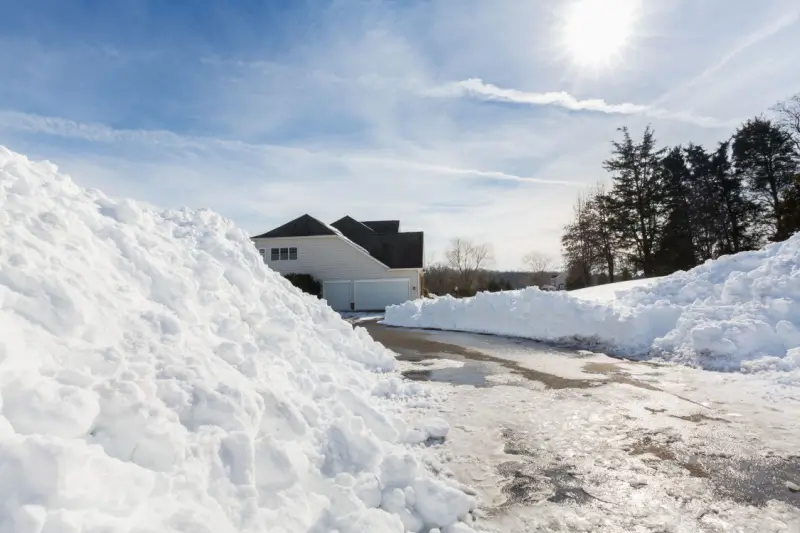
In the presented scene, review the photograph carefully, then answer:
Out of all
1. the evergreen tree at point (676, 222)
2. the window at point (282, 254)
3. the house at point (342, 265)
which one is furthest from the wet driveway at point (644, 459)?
the evergreen tree at point (676, 222)

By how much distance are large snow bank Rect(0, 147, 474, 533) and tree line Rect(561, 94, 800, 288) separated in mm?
27874

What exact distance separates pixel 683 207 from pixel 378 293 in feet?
67.8

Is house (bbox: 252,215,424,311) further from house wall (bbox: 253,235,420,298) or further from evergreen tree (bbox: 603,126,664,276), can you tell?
evergreen tree (bbox: 603,126,664,276)

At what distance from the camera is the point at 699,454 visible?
389cm

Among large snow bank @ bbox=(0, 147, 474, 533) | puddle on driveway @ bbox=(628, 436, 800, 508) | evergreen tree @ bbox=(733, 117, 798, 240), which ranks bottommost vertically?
puddle on driveway @ bbox=(628, 436, 800, 508)

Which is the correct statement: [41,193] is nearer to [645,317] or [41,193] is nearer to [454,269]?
[645,317]

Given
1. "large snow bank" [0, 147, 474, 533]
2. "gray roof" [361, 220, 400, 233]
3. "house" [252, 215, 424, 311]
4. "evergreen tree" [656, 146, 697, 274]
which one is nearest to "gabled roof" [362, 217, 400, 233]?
"gray roof" [361, 220, 400, 233]

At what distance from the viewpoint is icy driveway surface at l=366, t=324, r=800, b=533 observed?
299 cm

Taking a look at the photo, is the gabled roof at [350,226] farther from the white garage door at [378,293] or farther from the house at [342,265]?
the white garage door at [378,293]

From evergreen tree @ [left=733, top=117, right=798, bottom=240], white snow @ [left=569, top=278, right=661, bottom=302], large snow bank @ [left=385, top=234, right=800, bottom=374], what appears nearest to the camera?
large snow bank @ [left=385, top=234, right=800, bottom=374]

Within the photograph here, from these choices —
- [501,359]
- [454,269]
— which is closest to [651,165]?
[454,269]

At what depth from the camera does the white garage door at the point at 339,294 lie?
26.3 metres

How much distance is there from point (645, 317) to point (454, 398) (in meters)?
6.39

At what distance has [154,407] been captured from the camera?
2.77m
